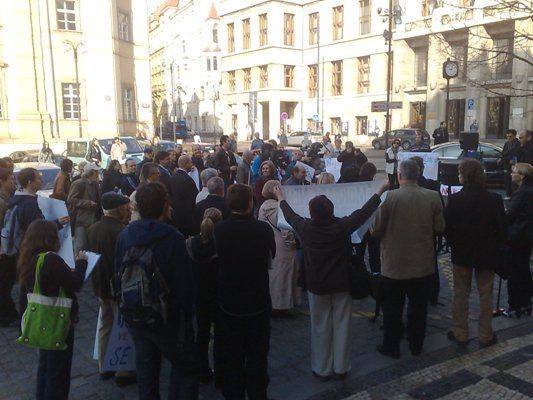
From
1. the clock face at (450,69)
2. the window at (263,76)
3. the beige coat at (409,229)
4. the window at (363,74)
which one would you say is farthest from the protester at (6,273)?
the window at (263,76)

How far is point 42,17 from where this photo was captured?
29344mm

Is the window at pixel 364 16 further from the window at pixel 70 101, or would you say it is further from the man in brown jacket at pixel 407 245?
the man in brown jacket at pixel 407 245

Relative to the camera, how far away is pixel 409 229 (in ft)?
15.1

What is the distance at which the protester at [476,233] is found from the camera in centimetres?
477

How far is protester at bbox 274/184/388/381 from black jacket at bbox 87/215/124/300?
1515 millimetres

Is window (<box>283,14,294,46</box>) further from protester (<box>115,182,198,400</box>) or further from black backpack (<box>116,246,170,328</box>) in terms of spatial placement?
black backpack (<box>116,246,170,328</box>)

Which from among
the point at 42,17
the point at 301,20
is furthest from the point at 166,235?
the point at 301,20

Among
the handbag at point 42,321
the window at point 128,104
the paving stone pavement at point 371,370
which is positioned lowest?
the paving stone pavement at point 371,370

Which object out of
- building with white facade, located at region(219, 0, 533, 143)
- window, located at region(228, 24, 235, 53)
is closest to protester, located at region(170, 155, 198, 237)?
building with white facade, located at region(219, 0, 533, 143)

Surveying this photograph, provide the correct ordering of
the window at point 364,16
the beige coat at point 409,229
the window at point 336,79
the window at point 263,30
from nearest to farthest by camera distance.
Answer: the beige coat at point 409,229 → the window at point 364,16 → the window at point 336,79 → the window at point 263,30

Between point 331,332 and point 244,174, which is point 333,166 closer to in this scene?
point 244,174

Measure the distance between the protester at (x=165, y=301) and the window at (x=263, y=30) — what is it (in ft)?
164

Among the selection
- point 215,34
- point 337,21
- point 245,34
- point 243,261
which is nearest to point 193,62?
point 215,34

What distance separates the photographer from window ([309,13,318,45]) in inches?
1955
